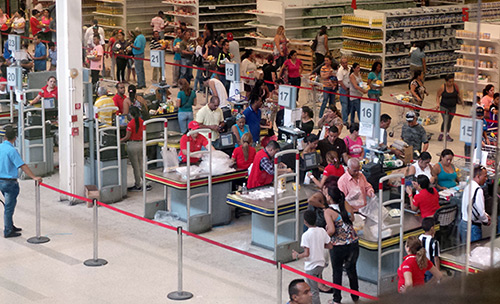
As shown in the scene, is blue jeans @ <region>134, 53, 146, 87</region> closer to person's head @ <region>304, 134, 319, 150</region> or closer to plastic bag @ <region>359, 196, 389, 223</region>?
person's head @ <region>304, 134, 319, 150</region>

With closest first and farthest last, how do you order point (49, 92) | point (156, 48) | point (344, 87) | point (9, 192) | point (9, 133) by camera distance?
point (9, 133), point (9, 192), point (49, 92), point (344, 87), point (156, 48)

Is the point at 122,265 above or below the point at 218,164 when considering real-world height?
below

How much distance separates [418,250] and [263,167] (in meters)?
2.90

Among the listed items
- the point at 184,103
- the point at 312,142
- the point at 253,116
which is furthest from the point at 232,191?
the point at 184,103

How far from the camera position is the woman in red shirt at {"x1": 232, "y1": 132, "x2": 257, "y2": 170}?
377 inches

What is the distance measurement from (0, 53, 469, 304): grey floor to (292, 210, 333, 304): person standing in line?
25.8 inches

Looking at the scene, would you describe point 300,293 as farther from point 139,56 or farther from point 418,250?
point 139,56

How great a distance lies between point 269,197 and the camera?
335 inches

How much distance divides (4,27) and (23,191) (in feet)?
35.4

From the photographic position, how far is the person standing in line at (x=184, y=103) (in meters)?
12.1

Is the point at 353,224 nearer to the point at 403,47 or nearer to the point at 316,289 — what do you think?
the point at 316,289

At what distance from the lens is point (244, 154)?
9.62 meters

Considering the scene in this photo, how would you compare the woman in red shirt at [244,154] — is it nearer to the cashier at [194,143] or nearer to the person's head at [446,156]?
the cashier at [194,143]

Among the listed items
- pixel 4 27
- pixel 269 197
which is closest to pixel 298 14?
pixel 4 27
